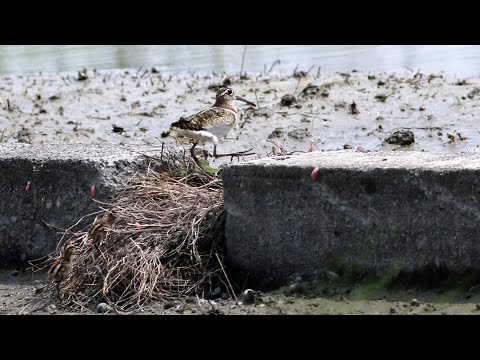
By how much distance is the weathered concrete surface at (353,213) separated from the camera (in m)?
6.02

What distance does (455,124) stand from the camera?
33.1 feet

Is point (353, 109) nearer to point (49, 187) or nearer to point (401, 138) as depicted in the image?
point (401, 138)

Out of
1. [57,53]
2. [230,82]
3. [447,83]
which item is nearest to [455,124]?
[447,83]

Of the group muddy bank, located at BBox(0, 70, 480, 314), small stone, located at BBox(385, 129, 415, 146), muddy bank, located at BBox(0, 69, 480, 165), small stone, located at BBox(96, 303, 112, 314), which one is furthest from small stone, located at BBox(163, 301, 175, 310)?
small stone, located at BBox(385, 129, 415, 146)

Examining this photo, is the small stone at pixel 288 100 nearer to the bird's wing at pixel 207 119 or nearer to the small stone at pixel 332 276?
the bird's wing at pixel 207 119

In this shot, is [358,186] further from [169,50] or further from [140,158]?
[169,50]

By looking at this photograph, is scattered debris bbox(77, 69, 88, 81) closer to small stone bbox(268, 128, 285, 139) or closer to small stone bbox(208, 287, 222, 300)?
small stone bbox(268, 128, 285, 139)

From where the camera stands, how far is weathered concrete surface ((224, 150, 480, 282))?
19.7ft

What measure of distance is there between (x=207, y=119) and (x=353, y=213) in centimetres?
220

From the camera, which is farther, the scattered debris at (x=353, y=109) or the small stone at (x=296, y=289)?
the scattered debris at (x=353, y=109)

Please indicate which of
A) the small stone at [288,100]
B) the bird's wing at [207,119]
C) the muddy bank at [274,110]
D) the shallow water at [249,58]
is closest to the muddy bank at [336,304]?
the bird's wing at [207,119]

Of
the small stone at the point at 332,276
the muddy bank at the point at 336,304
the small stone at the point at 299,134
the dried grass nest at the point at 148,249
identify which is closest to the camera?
the muddy bank at the point at 336,304

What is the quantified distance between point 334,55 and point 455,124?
183 inches

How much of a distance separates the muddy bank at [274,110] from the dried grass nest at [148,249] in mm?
2708
